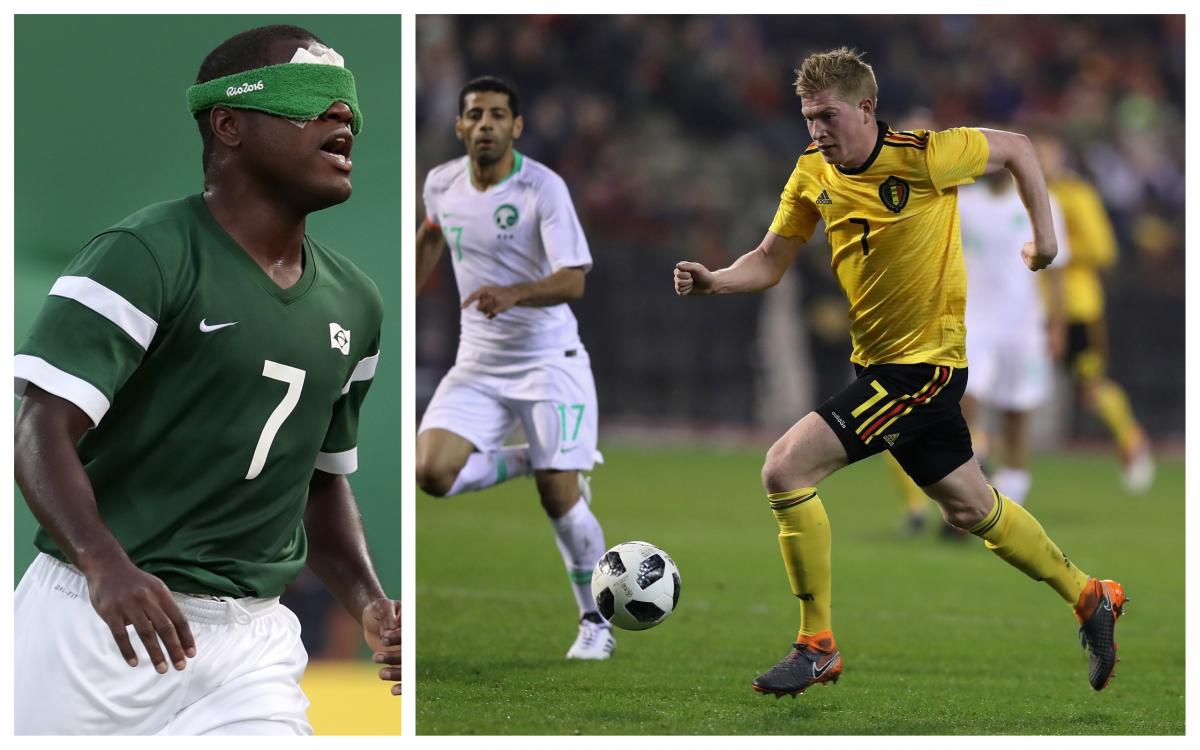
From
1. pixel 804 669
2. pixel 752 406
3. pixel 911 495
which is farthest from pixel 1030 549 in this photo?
pixel 752 406

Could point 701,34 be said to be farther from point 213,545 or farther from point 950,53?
point 213,545

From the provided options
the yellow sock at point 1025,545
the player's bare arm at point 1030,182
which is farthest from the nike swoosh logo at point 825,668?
the player's bare arm at point 1030,182

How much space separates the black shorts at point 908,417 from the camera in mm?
4355

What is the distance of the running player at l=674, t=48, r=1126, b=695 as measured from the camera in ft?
13.9

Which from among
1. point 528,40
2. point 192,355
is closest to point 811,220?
point 192,355

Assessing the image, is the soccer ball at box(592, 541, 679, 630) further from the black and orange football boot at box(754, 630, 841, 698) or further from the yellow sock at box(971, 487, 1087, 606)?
the yellow sock at box(971, 487, 1087, 606)

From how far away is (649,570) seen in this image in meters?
4.61

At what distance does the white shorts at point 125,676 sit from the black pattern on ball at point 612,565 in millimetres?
1628

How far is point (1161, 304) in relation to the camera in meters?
15.6

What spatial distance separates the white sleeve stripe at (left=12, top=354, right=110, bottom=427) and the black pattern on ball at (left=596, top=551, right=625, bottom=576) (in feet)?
7.16

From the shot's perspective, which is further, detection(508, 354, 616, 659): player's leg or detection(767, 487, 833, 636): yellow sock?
detection(508, 354, 616, 659): player's leg

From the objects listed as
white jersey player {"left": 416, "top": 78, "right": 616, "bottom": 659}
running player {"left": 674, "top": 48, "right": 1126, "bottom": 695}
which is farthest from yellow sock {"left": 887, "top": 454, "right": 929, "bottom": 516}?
running player {"left": 674, "top": 48, "right": 1126, "bottom": 695}

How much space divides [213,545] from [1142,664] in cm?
388

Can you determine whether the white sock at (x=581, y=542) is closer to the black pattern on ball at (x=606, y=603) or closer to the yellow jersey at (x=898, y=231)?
the black pattern on ball at (x=606, y=603)
